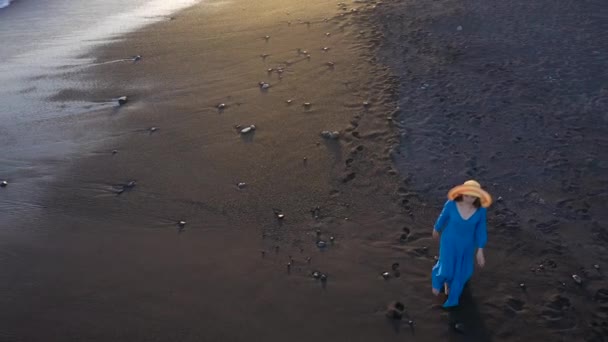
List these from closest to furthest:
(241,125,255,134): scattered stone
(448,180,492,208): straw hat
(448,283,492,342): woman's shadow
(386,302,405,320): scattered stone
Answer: (448,180,492,208): straw hat → (448,283,492,342): woman's shadow → (386,302,405,320): scattered stone → (241,125,255,134): scattered stone

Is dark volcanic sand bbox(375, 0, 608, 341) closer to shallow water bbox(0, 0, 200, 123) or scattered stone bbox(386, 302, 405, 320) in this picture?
scattered stone bbox(386, 302, 405, 320)

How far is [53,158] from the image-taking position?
8281 millimetres

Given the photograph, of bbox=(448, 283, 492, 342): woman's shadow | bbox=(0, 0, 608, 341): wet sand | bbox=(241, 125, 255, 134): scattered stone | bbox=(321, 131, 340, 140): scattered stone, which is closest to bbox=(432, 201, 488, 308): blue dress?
bbox=(448, 283, 492, 342): woman's shadow

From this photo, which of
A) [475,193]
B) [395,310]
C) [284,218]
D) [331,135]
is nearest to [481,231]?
[475,193]

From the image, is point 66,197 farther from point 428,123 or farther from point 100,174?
point 428,123

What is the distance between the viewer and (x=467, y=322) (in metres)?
5.01

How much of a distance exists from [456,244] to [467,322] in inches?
33.9

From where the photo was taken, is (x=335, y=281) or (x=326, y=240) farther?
(x=326, y=240)

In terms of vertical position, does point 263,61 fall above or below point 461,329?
above

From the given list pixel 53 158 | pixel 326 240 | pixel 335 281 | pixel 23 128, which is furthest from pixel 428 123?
pixel 23 128

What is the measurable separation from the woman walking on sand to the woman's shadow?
0.37ft

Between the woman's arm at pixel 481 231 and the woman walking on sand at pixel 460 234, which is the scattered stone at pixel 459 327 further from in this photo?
the woman's arm at pixel 481 231

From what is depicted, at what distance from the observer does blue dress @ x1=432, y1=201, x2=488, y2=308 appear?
4.69 meters

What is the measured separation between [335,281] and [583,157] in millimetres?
4072
